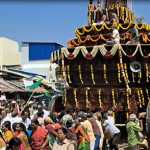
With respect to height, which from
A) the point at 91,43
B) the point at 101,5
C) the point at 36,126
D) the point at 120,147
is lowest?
the point at 120,147

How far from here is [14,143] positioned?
1273 cm

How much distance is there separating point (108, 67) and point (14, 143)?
13.2 m

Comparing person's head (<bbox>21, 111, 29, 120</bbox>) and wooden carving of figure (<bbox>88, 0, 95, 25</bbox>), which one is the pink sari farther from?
wooden carving of figure (<bbox>88, 0, 95, 25</bbox>)

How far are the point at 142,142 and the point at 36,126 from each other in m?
3.99

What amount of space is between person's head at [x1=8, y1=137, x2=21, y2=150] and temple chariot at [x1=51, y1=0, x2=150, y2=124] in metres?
11.8

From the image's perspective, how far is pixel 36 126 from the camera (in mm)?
14422

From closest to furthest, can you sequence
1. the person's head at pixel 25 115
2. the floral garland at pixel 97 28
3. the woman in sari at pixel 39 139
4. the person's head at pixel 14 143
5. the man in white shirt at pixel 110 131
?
1. the person's head at pixel 14 143
2. the woman in sari at pixel 39 139
3. the man in white shirt at pixel 110 131
4. the person's head at pixel 25 115
5. the floral garland at pixel 97 28

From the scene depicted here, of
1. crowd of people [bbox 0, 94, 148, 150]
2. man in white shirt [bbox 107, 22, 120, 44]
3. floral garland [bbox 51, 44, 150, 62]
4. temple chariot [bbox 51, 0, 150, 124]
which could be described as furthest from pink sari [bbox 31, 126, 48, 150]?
man in white shirt [bbox 107, 22, 120, 44]

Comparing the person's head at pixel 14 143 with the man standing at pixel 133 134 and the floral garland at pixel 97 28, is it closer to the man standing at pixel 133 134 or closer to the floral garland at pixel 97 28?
the man standing at pixel 133 134

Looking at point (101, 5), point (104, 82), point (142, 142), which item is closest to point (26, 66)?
point (101, 5)

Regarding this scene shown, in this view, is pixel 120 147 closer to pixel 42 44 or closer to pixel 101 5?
pixel 101 5

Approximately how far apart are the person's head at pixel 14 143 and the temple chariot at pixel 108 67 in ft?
38.6

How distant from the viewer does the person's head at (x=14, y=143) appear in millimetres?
12666

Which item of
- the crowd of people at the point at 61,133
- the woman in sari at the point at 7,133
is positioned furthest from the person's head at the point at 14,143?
the woman in sari at the point at 7,133
